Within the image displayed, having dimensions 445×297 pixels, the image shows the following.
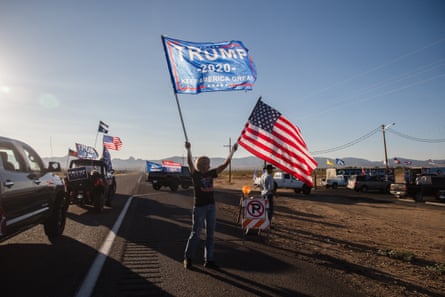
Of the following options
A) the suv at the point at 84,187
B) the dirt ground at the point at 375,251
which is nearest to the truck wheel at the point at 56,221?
the suv at the point at 84,187

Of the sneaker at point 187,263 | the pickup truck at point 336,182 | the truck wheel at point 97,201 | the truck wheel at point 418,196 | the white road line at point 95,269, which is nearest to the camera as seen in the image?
the white road line at point 95,269

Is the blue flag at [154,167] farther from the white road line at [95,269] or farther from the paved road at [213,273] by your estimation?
the paved road at [213,273]

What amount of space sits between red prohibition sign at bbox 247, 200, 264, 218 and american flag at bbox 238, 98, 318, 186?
1.10m

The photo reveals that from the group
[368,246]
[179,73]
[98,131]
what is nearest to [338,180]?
[98,131]

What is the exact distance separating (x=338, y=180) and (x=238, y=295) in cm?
3516

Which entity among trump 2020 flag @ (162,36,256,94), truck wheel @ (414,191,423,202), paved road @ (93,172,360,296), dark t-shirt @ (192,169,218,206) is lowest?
truck wheel @ (414,191,423,202)

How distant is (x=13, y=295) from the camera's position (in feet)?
13.3

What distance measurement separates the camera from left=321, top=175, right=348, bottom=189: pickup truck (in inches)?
1435

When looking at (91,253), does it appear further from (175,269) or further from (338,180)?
(338,180)

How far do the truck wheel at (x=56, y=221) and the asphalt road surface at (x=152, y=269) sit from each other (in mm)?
251

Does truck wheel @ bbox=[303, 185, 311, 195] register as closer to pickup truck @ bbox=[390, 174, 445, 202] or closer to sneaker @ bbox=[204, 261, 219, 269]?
pickup truck @ bbox=[390, 174, 445, 202]

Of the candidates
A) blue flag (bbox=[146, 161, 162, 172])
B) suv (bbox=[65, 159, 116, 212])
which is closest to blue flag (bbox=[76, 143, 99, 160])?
blue flag (bbox=[146, 161, 162, 172])

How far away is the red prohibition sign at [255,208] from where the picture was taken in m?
7.66

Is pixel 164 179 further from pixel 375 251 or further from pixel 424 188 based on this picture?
pixel 375 251
